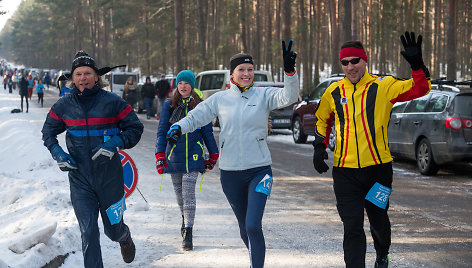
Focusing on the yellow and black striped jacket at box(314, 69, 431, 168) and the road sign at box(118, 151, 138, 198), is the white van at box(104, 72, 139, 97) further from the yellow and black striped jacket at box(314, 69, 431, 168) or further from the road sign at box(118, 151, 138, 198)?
the yellow and black striped jacket at box(314, 69, 431, 168)

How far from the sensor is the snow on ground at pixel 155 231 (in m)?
5.95

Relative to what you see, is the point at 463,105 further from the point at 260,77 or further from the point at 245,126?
the point at 260,77

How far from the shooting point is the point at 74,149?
4.93 meters

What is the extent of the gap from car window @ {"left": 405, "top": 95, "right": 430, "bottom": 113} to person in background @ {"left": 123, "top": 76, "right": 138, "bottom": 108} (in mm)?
18854

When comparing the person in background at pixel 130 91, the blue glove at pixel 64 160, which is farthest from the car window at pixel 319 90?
the person in background at pixel 130 91

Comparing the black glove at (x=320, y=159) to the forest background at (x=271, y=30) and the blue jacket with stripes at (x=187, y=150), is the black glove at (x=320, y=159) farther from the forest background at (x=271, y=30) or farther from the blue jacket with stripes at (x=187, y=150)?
the forest background at (x=271, y=30)

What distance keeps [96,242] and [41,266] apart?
36.0 inches

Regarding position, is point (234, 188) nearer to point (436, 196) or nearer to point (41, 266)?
point (41, 266)

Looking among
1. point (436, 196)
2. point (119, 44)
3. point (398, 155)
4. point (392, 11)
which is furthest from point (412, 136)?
point (119, 44)

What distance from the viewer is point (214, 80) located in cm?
2312

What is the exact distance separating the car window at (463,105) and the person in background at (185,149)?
6.69 m

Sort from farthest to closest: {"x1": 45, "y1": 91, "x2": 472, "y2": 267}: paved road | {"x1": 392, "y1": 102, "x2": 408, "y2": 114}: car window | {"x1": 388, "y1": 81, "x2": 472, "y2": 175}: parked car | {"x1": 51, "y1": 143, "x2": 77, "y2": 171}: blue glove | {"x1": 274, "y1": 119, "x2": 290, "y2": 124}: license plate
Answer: {"x1": 274, "y1": 119, "x2": 290, "y2": 124}: license plate → {"x1": 392, "y1": 102, "x2": 408, "y2": 114}: car window → {"x1": 388, "y1": 81, "x2": 472, "y2": 175}: parked car → {"x1": 45, "y1": 91, "x2": 472, "y2": 267}: paved road → {"x1": 51, "y1": 143, "x2": 77, "y2": 171}: blue glove

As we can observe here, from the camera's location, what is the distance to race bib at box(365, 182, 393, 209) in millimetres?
4930

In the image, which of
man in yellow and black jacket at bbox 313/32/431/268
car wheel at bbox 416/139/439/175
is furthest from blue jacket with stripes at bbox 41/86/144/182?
car wheel at bbox 416/139/439/175
